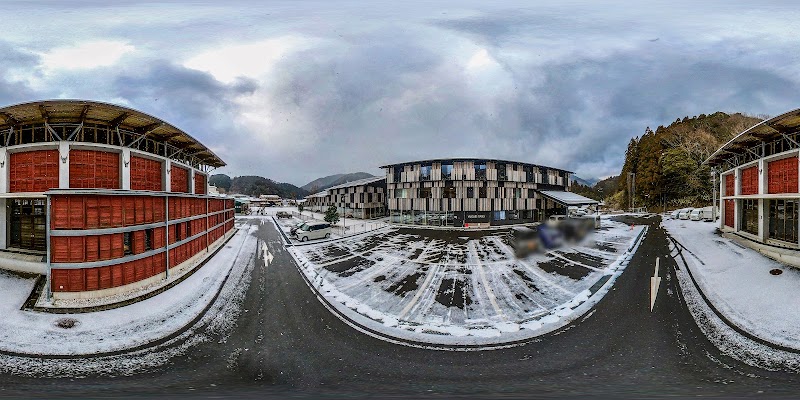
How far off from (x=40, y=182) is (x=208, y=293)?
6.00 m

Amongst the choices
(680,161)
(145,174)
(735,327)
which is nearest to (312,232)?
(145,174)

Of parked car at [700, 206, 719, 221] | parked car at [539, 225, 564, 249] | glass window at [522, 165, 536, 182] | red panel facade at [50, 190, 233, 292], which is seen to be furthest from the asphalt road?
parked car at [700, 206, 719, 221]

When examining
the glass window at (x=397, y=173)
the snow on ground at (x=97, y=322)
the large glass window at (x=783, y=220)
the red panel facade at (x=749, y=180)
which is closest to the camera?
the snow on ground at (x=97, y=322)

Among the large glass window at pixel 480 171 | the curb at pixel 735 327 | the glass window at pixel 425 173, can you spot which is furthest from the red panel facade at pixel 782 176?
the glass window at pixel 425 173

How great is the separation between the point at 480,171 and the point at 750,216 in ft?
45.3

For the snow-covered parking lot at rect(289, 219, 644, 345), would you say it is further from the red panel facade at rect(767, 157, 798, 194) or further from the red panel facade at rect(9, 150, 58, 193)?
the red panel facade at rect(9, 150, 58, 193)

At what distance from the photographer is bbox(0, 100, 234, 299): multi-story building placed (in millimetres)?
7016

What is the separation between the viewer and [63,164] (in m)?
8.23

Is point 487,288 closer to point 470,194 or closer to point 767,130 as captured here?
point 767,130

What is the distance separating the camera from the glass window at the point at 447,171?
22916mm

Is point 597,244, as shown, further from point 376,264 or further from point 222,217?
point 222,217

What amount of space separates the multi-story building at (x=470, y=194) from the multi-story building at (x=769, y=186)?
9.92 metres

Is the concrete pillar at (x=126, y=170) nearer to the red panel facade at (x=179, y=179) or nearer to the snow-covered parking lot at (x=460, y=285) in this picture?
the red panel facade at (x=179, y=179)

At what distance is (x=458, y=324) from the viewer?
5832 millimetres
